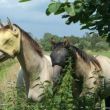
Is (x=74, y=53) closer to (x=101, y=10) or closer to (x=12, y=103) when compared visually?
(x=12, y=103)

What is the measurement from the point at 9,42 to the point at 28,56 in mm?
378

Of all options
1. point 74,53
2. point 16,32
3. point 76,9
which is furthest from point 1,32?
point 76,9

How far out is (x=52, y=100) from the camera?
448cm

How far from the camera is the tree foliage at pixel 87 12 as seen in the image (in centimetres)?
396

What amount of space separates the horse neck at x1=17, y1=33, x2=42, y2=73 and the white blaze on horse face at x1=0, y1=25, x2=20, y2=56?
0.09 metres

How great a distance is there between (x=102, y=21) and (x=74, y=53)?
363 centimetres

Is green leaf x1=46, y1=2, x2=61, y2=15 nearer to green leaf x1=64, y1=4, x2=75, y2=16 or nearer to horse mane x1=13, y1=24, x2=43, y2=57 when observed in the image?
green leaf x1=64, y1=4, x2=75, y2=16

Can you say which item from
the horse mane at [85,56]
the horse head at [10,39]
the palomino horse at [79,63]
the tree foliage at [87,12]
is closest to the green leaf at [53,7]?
the tree foliage at [87,12]

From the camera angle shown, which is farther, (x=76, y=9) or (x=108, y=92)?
(x=108, y=92)

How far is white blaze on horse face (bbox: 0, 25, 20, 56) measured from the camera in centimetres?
811

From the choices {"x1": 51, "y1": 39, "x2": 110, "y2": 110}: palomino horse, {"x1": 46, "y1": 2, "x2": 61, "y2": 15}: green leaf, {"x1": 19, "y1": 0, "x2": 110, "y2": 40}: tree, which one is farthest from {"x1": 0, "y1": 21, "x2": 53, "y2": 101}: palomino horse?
{"x1": 46, "y1": 2, "x2": 61, "y2": 15}: green leaf

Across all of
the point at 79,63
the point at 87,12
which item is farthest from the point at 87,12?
the point at 79,63

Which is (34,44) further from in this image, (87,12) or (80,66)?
(87,12)

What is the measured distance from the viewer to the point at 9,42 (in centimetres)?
823
